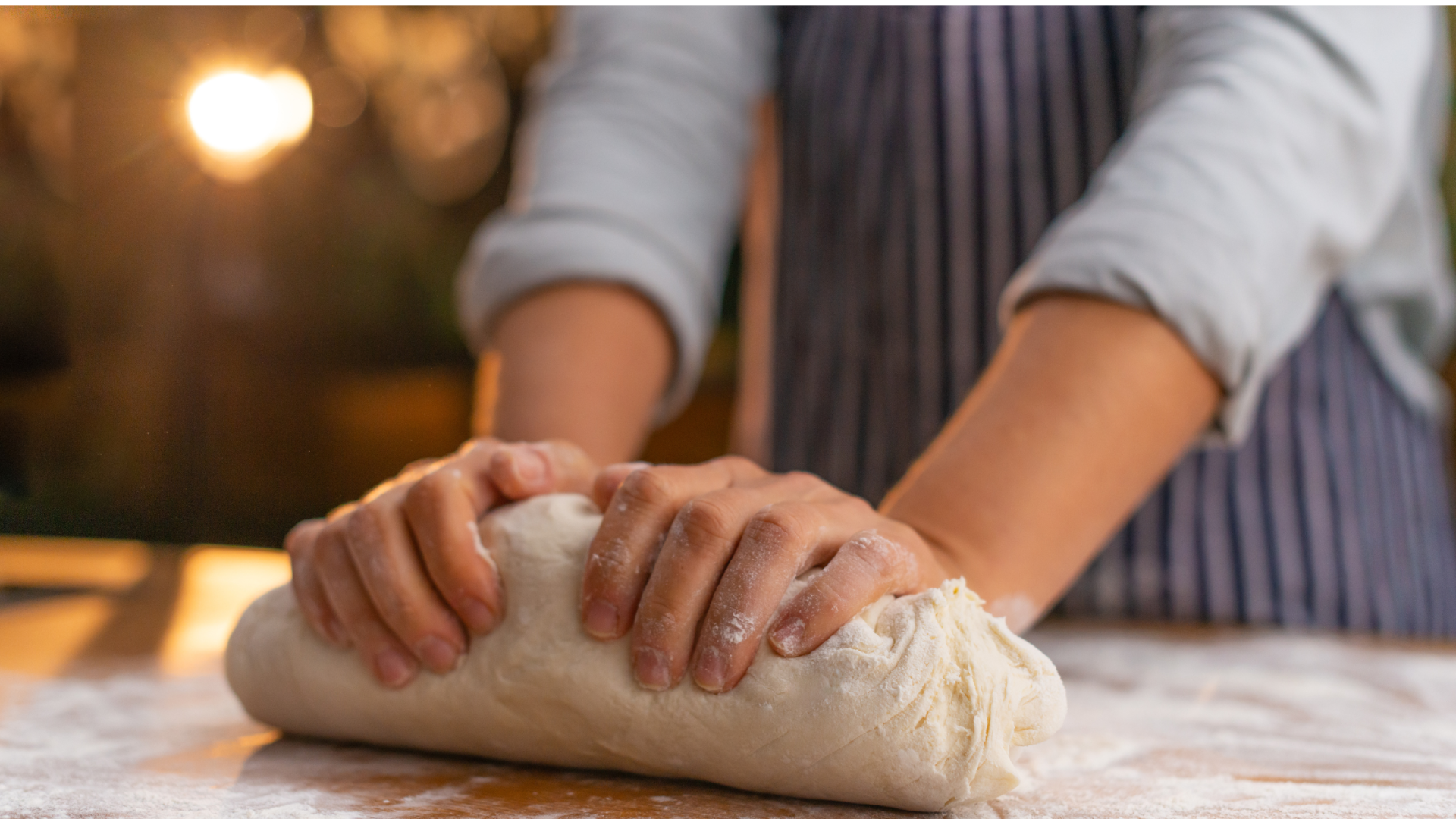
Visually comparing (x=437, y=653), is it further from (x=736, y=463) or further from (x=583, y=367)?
(x=583, y=367)

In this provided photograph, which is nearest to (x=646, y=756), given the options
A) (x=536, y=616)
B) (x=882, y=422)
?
(x=536, y=616)

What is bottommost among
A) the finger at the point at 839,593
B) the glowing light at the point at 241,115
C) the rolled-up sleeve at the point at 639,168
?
the finger at the point at 839,593

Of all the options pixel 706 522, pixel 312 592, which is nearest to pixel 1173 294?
pixel 706 522

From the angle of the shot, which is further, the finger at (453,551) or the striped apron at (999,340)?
the striped apron at (999,340)

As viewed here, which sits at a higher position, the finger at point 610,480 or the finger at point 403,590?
the finger at point 610,480

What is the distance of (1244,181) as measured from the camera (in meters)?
0.87

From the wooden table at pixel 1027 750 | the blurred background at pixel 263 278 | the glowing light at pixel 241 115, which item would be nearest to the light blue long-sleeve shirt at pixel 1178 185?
the wooden table at pixel 1027 750

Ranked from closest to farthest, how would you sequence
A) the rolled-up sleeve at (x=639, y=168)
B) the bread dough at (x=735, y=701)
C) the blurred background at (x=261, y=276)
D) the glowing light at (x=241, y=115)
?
the bread dough at (x=735, y=701) → the rolled-up sleeve at (x=639, y=168) → the glowing light at (x=241, y=115) → the blurred background at (x=261, y=276)

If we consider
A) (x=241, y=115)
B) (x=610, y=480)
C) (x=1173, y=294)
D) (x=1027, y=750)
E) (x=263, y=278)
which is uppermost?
(x=241, y=115)

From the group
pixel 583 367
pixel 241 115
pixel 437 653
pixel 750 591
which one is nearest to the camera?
pixel 750 591

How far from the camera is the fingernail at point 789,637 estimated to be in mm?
603

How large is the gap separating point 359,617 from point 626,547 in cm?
23

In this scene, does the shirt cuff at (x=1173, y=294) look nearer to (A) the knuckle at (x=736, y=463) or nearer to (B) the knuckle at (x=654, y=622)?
(A) the knuckle at (x=736, y=463)

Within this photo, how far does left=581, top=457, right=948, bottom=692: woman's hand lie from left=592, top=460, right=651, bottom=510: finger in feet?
0.14
